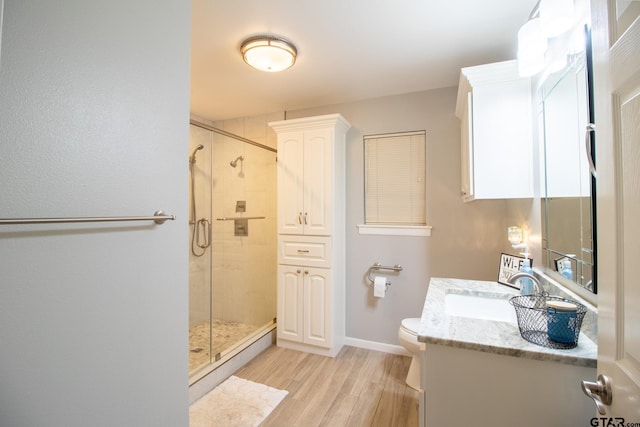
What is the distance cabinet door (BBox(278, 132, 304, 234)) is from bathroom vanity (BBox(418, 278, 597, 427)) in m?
1.77

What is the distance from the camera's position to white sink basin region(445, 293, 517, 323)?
61.2 inches

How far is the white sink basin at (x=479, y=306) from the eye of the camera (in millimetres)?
1556

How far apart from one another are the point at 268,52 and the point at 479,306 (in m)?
2.08

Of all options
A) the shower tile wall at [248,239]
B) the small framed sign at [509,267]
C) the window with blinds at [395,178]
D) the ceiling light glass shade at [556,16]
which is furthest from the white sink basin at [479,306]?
the shower tile wall at [248,239]

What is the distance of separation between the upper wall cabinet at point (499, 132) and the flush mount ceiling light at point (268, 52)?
1159 mm

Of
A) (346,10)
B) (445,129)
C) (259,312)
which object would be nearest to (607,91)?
(346,10)

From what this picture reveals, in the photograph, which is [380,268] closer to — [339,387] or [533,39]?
[339,387]

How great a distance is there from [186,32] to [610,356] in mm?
1771

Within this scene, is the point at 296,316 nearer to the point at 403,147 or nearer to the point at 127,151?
the point at 403,147

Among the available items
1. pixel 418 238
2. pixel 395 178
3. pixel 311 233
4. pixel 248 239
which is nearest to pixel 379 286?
pixel 418 238

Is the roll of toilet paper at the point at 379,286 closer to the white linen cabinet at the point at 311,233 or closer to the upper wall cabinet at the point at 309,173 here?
the white linen cabinet at the point at 311,233

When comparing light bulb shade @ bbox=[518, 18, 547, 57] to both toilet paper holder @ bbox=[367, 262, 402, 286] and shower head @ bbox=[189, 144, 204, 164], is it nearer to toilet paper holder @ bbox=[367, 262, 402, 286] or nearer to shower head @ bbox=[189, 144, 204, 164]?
toilet paper holder @ bbox=[367, 262, 402, 286]

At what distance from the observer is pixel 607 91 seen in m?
0.68

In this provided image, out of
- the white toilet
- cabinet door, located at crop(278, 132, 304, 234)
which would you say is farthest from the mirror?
cabinet door, located at crop(278, 132, 304, 234)
